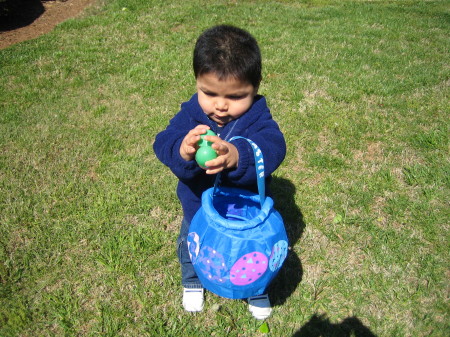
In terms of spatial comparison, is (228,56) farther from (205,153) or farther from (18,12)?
(18,12)

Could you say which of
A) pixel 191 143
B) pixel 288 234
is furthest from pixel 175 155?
pixel 288 234

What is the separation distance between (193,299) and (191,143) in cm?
130

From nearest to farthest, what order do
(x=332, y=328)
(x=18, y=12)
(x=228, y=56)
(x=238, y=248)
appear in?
(x=238, y=248), (x=228, y=56), (x=332, y=328), (x=18, y=12)

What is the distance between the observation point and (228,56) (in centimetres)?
195

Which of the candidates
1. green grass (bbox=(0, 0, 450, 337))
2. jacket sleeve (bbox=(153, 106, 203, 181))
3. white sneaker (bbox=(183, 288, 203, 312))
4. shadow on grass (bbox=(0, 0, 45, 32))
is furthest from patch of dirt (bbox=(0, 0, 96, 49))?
white sneaker (bbox=(183, 288, 203, 312))

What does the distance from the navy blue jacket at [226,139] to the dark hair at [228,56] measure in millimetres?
233

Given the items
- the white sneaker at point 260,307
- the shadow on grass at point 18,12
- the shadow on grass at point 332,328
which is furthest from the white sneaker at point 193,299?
the shadow on grass at point 18,12

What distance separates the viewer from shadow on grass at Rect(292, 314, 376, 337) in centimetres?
243

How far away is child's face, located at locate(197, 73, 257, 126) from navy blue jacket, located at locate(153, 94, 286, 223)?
0.08 meters

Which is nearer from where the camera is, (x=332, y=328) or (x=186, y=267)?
(x=332, y=328)

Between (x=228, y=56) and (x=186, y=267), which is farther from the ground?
(x=228, y=56)

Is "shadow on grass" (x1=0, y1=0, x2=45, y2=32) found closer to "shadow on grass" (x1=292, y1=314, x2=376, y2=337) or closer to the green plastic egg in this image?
the green plastic egg

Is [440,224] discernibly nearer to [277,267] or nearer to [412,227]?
[412,227]

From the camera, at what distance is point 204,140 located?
1.72 meters
